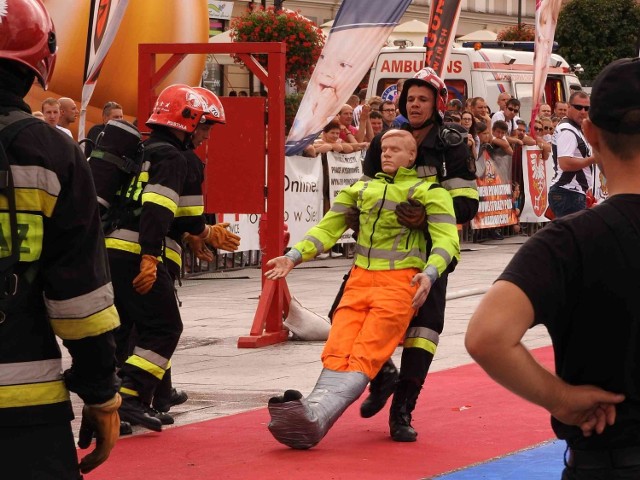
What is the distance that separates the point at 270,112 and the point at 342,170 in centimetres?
676

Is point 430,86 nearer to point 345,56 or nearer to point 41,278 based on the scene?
point 41,278

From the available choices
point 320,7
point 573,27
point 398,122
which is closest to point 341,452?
point 398,122

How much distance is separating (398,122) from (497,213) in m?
13.4

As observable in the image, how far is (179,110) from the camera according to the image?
7762 millimetres

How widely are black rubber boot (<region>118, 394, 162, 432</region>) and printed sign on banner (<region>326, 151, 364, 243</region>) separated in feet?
32.6

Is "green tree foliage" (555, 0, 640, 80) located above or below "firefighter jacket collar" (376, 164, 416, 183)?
above

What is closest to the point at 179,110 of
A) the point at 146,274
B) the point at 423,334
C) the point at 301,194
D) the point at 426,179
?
the point at 146,274

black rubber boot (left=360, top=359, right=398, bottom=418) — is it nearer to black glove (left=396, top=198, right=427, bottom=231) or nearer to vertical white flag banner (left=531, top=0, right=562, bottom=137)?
black glove (left=396, top=198, right=427, bottom=231)

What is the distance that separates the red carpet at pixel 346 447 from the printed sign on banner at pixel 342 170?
912 cm

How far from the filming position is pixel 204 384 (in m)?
9.24

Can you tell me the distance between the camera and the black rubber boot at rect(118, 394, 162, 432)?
292 inches

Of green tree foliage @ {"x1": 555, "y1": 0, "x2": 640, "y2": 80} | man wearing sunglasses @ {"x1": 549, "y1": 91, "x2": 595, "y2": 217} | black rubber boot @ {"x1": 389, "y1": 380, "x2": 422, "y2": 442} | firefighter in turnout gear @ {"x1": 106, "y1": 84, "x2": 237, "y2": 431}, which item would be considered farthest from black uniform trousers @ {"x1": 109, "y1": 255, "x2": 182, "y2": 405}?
green tree foliage @ {"x1": 555, "y1": 0, "x2": 640, "y2": 80}

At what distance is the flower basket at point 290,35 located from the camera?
96.0ft

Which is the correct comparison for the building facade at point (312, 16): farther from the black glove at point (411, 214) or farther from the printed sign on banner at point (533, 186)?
the black glove at point (411, 214)
